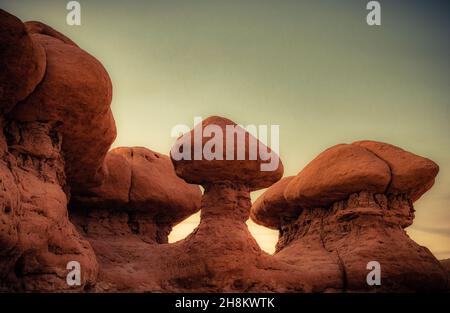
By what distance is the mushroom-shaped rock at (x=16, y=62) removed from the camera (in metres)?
6.18

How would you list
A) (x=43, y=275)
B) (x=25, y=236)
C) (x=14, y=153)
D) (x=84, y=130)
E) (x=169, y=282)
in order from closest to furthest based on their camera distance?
(x=25, y=236) → (x=43, y=275) → (x=14, y=153) → (x=84, y=130) → (x=169, y=282)

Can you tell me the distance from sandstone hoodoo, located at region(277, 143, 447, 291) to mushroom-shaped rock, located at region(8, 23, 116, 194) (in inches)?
216

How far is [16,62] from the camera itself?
6.49 metres

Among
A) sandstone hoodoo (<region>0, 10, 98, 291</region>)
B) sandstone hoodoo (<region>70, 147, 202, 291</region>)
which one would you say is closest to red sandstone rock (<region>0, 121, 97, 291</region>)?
sandstone hoodoo (<region>0, 10, 98, 291</region>)

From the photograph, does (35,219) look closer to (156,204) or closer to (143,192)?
(143,192)

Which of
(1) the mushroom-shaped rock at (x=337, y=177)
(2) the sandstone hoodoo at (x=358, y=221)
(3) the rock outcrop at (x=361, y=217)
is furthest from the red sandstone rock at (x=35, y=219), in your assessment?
(1) the mushroom-shaped rock at (x=337, y=177)

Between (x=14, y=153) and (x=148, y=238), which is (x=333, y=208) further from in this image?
(x=14, y=153)

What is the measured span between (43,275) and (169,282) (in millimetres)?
2881

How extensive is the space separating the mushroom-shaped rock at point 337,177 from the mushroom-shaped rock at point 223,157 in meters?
2.16

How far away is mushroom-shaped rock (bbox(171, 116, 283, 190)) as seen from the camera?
9438 millimetres

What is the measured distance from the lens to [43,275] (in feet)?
21.9

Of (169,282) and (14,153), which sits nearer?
(14,153)

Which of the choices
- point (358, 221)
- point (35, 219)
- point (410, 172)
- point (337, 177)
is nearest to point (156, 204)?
point (337, 177)

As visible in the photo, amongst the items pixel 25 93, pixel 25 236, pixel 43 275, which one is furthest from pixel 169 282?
pixel 25 93
